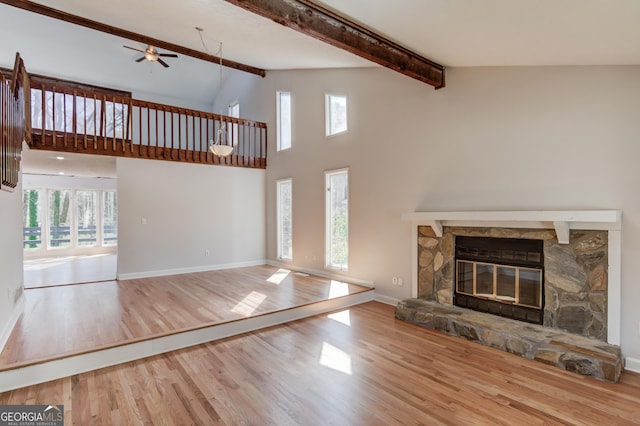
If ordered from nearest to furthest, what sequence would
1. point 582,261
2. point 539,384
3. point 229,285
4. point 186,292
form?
1. point 539,384
2. point 582,261
3. point 186,292
4. point 229,285

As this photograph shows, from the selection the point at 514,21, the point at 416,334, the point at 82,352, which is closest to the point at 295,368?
the point at 416,334

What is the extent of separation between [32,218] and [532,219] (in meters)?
12.2

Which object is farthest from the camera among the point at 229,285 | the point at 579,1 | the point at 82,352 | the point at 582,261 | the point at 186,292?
the point at 229,285

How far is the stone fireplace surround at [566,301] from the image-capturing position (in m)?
2.95

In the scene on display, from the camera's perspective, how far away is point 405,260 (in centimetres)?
485

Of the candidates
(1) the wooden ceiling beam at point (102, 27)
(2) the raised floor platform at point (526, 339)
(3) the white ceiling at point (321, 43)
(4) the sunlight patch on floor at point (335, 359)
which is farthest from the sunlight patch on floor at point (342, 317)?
(1) the wooden ceiling beam at point (102, 27)

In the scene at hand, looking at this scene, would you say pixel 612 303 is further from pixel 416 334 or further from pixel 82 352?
pixel 82 352

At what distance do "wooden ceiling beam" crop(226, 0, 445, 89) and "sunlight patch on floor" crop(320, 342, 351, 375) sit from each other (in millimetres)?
3040

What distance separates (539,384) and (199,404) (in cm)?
272

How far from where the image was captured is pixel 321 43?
4.51 metres

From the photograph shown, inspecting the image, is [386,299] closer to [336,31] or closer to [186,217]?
[336,31]

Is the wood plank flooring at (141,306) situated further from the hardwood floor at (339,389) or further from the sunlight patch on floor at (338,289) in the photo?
the hardwood floor at (339,389)

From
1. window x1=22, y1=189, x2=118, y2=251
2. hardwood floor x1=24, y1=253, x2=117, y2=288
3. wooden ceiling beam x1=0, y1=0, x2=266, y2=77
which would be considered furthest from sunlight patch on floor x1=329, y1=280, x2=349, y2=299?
window x1=22, y1=189, x2=118, y2=251

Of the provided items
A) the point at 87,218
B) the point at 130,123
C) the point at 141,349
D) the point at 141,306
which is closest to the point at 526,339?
the point at 141,349
